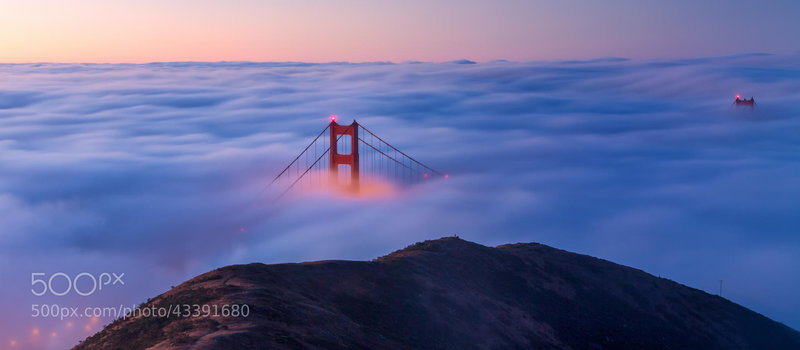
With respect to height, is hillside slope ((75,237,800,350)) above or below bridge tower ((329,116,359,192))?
below

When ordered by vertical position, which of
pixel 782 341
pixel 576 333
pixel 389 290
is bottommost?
pixel 782 341

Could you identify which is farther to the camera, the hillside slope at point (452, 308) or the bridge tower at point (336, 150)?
the bridge tower at point (336, 150)

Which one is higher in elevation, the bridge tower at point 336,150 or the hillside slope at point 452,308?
the bridge tower at point 336,150

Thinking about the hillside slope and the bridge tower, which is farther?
the bridge tower

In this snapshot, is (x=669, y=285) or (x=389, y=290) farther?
(x=669, y=285)

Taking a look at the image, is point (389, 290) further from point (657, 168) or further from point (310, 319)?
point (657, 168)

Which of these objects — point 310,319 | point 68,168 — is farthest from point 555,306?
point 68,168

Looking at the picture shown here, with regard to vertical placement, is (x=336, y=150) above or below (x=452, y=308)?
above

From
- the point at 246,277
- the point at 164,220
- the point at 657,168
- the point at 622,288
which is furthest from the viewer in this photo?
the point at 657,168
